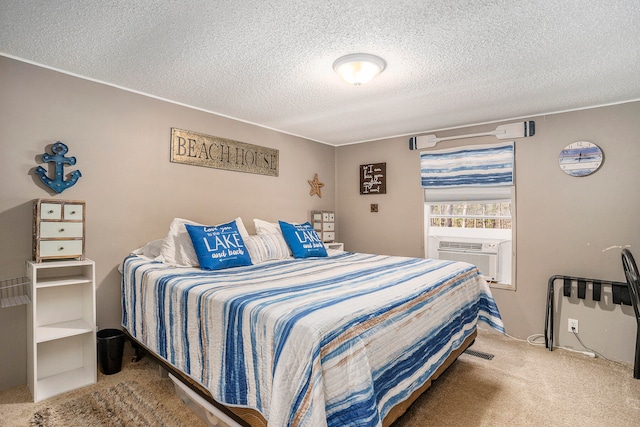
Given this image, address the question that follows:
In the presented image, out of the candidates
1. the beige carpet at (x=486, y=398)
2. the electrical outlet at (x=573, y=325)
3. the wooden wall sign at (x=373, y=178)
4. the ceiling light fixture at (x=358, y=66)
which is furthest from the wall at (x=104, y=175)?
the electrical outlet at (x=573, y=325)

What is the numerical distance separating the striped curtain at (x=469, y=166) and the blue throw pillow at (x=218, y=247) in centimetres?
240

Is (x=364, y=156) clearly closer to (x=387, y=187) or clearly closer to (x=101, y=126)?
(x=387, y=187)

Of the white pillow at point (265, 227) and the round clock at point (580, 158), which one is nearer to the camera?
the round clock at point (580, 158)

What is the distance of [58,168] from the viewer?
2.38 meters

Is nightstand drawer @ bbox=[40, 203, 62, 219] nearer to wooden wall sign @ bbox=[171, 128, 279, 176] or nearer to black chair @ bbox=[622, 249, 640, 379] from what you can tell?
wooden wall sign @ bbox=[171, 128, 279, 176]

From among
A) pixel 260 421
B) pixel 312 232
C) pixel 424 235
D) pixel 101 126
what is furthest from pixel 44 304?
pixel 424 235

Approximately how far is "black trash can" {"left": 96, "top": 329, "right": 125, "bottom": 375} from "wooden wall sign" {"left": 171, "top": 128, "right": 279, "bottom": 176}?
1.56 metres

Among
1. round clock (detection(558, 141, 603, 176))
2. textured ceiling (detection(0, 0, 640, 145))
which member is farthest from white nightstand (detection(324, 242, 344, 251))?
round clock (detection(558, 141, 603, 176))

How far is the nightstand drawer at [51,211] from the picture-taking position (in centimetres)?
215

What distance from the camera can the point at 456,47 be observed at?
200 cm

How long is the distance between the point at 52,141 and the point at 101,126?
1.15ft

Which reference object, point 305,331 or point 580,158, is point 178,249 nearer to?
point 305,331

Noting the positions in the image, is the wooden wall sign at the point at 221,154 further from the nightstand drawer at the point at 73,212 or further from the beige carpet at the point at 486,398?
the beige carpet at the point at 486,398

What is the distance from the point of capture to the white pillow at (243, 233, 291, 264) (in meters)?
2.97
